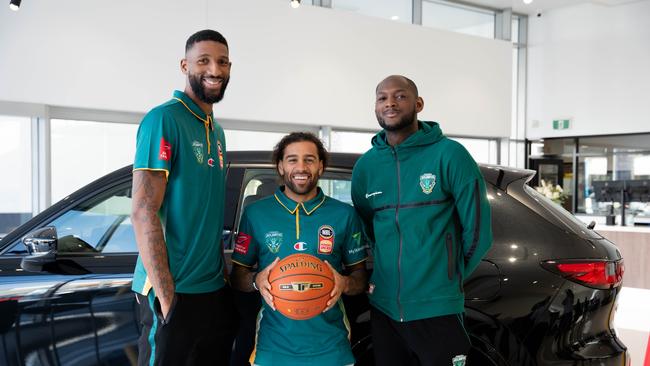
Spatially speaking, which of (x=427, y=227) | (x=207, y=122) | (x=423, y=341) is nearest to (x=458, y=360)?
(x=423, y=341)

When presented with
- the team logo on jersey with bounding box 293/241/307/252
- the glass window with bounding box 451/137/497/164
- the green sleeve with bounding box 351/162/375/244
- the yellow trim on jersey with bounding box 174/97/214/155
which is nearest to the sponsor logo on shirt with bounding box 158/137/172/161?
the yellow trim on jersey with bounding box 174/97/214/155

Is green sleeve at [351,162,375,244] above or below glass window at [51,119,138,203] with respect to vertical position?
below

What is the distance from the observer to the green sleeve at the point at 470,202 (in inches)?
70.3

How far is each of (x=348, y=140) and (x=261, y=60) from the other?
1968 millimetres

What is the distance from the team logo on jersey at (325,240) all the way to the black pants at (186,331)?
0.35 meters

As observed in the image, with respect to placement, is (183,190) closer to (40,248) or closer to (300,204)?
(300,204)

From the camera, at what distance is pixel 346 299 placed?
6.87ft

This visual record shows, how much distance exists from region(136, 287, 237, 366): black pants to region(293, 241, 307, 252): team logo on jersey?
0.92ft

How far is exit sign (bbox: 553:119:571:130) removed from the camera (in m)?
11.3

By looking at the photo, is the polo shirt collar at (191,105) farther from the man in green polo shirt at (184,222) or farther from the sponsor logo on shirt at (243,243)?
the sponsor logo on shirt at (243,243)

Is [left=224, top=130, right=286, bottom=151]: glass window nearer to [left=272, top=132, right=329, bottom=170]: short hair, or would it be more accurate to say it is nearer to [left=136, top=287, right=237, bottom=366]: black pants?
[left=272, top=132, right=329, bottom=170]: short hair

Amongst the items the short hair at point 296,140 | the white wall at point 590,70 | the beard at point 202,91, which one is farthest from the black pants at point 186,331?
the white wall at point 590,70

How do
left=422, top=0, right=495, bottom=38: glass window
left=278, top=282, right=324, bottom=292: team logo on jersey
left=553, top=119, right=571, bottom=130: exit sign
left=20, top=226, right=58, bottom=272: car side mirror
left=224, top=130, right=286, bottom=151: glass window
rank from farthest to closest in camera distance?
1. left=553, top=119, right=571, bottom=130: exit sign
2. left=422, top=0, right=495, bottom=38: glass window
3. left=224, top=130, right=286, bottom=151: glass window
4. left=20, top=226, right=58, bottom=272: car side mirror
5. left=278, top=282, right=324, bottom=292: team logo on jersey

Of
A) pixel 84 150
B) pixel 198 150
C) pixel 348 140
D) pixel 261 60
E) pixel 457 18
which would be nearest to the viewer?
pixel 198 150
